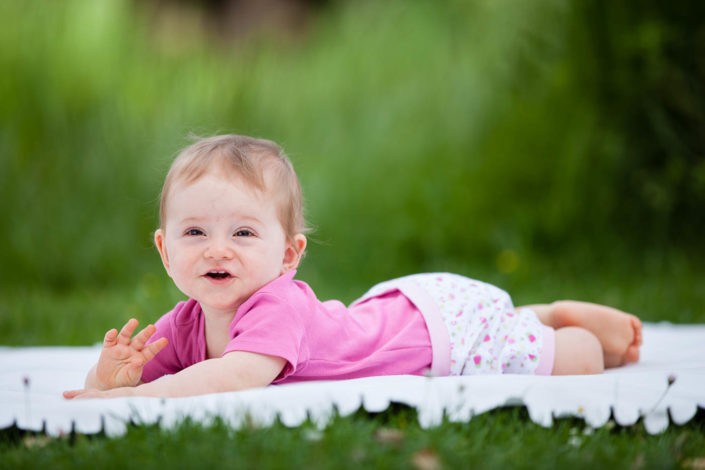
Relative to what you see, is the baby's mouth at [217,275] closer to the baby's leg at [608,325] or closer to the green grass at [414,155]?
the baby's leg at [608,325]

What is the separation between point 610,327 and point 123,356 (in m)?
1.41

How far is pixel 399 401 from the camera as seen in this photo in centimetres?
207

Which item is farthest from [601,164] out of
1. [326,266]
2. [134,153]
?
[134,153]

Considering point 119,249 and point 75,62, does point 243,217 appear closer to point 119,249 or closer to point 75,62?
point 119,249

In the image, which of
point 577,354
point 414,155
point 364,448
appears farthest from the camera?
point 414,155

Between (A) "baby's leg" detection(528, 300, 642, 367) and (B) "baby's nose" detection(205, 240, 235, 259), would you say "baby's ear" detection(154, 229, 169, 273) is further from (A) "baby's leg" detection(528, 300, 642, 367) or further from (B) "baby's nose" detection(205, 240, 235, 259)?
(A) "baby's leg" detection(528, 300, 642, 367)

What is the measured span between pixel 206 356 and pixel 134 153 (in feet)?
11.0

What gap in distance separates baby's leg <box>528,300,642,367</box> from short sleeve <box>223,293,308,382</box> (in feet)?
2.90

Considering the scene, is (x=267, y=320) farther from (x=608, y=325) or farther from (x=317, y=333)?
(x=608, y=325)

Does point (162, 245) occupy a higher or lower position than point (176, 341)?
higher

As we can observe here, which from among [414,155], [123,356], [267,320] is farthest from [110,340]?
[414,155]

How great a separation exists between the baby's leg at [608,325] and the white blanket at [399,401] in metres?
0.34

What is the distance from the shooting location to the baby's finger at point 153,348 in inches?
89.1

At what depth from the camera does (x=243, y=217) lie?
2283mm
